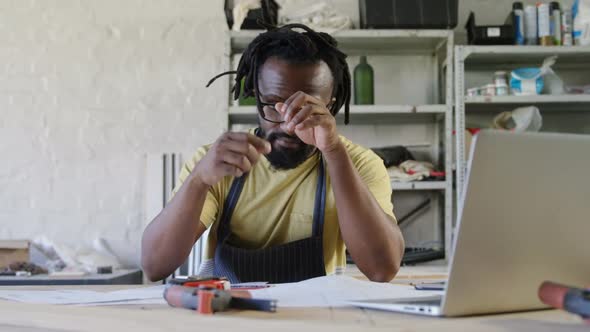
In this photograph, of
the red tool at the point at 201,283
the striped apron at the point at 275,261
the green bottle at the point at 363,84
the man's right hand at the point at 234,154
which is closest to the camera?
the red tool at the point at 201,283

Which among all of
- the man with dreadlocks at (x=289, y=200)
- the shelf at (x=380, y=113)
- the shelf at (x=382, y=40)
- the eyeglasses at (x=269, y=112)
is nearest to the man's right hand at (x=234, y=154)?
the man with dreadlocks at (x=289, y=200)

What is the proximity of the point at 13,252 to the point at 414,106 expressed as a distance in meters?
1.98

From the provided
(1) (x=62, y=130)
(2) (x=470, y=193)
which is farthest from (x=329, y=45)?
(1) (x=62, y=130)

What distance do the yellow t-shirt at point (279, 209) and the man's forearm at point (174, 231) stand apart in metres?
0.15

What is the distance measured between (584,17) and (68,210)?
2.71 metres

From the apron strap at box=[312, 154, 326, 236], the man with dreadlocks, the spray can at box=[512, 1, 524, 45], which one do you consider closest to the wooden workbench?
the man with dreadlocks

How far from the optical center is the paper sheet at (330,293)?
770 mm

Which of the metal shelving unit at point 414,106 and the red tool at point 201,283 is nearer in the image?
the red tool at point 201,283

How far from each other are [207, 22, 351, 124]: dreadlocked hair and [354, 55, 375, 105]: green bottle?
1.23 meters

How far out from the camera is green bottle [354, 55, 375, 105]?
112 inches

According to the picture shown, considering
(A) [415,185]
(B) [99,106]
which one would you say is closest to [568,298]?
(A) [415,185]

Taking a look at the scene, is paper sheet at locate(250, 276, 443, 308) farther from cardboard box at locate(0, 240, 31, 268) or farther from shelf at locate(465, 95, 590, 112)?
cardboard box at locate(0, 240, 31, 268)

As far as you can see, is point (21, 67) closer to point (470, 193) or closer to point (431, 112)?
point (431, 112)

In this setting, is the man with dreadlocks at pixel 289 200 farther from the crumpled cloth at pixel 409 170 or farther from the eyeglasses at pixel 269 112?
the crumpled cloth at pixel 409 170
